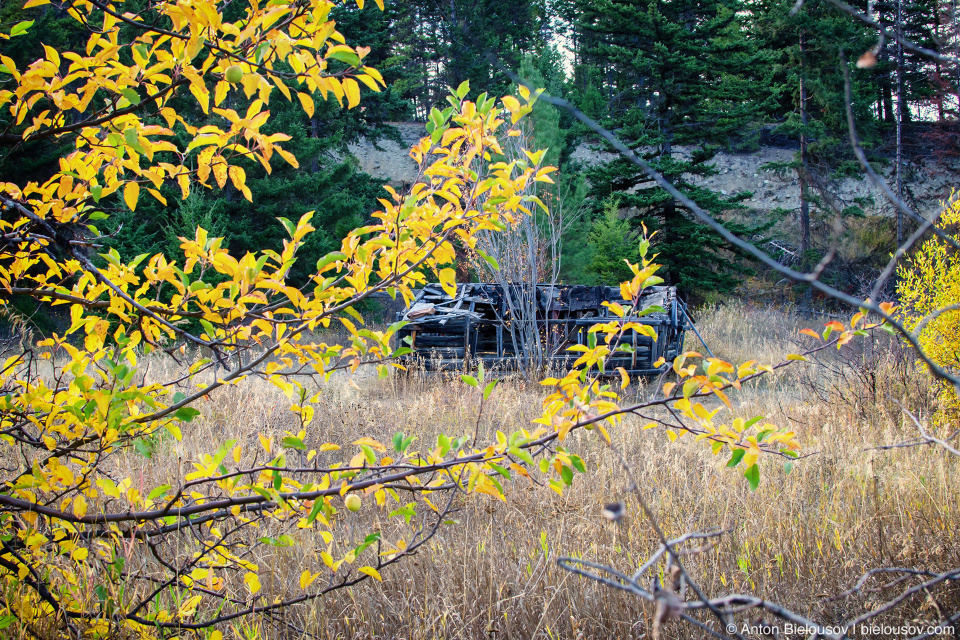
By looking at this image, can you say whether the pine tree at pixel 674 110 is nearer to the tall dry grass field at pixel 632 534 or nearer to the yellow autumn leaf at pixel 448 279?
the tall dry grass field at pixel 632 534

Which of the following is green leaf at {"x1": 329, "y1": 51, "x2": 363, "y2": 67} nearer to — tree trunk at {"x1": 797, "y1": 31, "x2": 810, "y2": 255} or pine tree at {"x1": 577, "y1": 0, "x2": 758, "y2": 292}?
A: pine tree at {"x1": 577, "y1": 0, "x2": 758, "y2": 292}

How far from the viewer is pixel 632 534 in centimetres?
312

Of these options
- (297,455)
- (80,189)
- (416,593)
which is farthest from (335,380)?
(80,189)

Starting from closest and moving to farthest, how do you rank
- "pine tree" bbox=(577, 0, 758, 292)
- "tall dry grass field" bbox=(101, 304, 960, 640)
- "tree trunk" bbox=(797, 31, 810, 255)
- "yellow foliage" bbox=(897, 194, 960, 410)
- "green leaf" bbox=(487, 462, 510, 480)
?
"green leaf" bbox=(487, 462, 510, 480) → "tall dry grass field" bbox=(101, 304, 960, 640) → "yellow foliage" bbox=(897, 194, 960, 410) → "pine tree" bbox=(577, 0, 758, 292) → "tree trunk" bbox=(797, 31, 810, 255)

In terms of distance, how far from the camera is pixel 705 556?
283cm

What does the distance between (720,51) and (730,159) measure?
15720mm

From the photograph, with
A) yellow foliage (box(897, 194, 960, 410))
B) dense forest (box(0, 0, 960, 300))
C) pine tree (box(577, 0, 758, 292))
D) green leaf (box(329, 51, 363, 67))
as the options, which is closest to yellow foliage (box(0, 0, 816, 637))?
green leaf (box(329, 51, 363, 67))

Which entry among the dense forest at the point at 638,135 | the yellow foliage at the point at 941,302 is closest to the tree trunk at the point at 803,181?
the dense forest at the point at 638,135

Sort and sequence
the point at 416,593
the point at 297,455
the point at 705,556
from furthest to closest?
the point at 297,455 → the point at 705,556 → the point at 416,593

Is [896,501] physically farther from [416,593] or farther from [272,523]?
[272,523]

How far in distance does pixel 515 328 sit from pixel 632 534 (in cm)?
674

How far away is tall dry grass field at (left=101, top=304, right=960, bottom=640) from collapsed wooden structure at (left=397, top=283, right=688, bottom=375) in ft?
10.1

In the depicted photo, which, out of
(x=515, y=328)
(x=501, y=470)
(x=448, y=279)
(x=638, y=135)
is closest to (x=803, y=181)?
(x=638, y=135)

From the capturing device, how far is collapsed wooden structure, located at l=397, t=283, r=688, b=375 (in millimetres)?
8562
